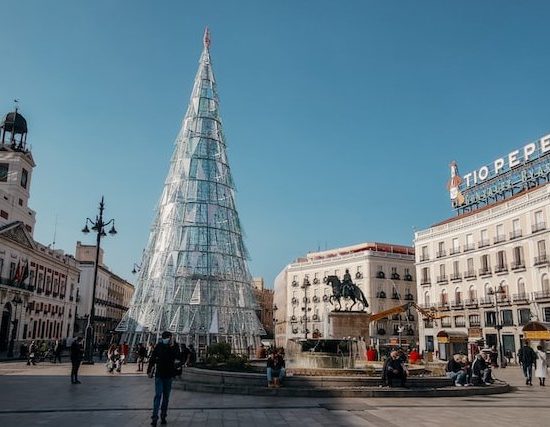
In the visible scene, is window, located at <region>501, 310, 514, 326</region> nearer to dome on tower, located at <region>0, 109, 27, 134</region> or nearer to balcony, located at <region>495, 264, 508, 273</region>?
balcony, located at <region>495, 264, 508, 273</region>

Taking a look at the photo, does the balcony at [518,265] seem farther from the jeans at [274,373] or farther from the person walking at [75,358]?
the person walking at [75,358]

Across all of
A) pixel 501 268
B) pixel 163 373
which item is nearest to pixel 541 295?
pixel 501 268

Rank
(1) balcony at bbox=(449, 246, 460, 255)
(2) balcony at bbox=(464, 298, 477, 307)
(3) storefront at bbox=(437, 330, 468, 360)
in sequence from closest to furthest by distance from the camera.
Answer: (3) storefront at bbox=(437, 330, 468, 360)
(2) balcony at bbox=(464, 298, 477, 307)
(1) balcony at bbox=(449, 246, 460, 255)

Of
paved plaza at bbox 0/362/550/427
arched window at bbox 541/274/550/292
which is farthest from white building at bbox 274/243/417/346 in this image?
paved plaza at bbox 0/362/550/427

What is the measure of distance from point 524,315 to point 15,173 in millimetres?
55640

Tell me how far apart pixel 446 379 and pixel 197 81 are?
142 feet

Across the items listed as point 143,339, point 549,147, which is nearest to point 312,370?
point 143,339

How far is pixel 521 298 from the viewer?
50.3m

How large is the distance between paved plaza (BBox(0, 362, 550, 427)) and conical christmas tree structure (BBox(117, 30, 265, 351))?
27201mm

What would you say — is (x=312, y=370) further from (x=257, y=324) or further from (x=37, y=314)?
(x=37, y=314)

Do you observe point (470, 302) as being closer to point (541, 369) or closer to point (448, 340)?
point (448, 340)

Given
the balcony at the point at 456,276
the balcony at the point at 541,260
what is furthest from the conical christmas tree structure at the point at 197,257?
the balcony at the point at 541,260

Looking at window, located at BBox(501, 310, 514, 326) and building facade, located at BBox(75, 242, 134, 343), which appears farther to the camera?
building facade, located at BBox(75, 242, 134, 343)

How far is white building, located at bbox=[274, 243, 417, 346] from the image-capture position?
7300cm
